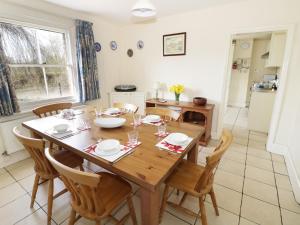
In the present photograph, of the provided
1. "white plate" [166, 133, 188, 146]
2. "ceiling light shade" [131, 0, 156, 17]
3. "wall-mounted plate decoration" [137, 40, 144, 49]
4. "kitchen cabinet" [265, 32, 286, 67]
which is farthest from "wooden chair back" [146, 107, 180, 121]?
"kitchen cabinet" [265, 32, 286, 67]

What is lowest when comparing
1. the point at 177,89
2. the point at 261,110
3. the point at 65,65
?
the point at 261,110

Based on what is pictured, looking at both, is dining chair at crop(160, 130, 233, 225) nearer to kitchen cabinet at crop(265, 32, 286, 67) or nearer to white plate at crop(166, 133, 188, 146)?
white plate at crop(166, 133, 188, 146)

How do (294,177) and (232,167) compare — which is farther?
(232,167)

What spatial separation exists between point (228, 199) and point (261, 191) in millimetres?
430

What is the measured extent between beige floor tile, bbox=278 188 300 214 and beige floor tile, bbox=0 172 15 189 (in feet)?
9.99

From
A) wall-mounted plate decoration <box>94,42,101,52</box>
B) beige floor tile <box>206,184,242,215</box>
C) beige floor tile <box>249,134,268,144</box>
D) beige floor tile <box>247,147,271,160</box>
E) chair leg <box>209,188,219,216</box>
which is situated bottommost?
beige floor tile <box>206,184,242,215</box>

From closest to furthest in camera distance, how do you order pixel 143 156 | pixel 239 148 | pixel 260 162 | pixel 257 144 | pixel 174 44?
pixel 143 156, pixel 260 162, pixel 239 148, pixel 257 144, pixel 174 44

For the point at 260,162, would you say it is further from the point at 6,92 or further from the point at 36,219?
the point at 6,92

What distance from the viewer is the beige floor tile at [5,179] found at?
1972mm

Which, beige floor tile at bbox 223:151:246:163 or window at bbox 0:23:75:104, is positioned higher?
window at bbox 0:23:75:104

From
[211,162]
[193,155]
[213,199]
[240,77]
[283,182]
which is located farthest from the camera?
[240,77]

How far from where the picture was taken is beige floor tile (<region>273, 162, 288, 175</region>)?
2.15 meters

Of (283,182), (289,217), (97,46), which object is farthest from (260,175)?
(97,46)

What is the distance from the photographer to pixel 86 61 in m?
2.97
